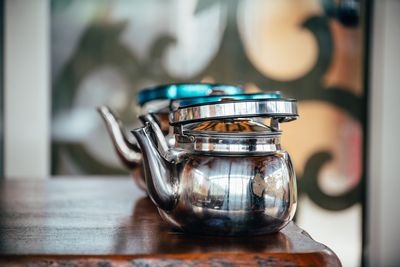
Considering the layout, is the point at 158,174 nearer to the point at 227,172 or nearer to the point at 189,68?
the point at 227,172

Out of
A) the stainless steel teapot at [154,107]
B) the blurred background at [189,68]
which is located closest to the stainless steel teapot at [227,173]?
the stainless steel teapot at [154,107]

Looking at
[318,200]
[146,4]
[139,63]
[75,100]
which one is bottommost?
[318,200]

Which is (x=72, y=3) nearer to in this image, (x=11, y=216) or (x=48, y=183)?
(x=48, y=183)

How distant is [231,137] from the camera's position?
0.60 m

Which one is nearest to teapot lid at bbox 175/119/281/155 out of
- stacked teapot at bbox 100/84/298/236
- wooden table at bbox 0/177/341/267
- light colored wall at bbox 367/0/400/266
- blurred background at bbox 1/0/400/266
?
stacked teapot at bbox 100/84/298/236

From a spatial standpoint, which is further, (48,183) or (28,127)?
(28,127)

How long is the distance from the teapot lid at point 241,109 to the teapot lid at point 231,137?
0.08 feet

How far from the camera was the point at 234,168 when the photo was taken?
1.95 feet

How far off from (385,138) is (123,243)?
75.9 inches

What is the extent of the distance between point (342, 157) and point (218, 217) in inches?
69.9

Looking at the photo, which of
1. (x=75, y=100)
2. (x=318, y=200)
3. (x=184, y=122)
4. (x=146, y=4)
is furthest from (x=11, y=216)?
(x=318, y=200)

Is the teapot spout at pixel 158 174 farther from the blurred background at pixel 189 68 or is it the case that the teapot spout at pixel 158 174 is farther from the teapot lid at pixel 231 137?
the blurred background at pixel 189 68

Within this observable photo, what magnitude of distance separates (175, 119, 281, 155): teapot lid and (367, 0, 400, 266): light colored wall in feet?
5.76

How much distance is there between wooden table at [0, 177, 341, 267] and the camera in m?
0.52
